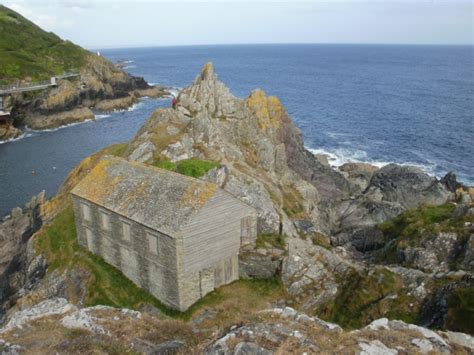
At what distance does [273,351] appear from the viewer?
13.4m

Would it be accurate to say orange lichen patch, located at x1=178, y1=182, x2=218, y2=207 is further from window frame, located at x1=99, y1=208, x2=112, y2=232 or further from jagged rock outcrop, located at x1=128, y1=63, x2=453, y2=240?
jagged rock outcrop, located at x1=128, y1=63, x2=453, y2=240

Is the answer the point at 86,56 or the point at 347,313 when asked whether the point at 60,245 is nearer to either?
the point at 347,313

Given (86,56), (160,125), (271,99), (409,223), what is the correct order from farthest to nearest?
1. (86,56)
2. (271,99)
3. (160,125)
4. (409,223)

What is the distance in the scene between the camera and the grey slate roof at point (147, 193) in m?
25.2

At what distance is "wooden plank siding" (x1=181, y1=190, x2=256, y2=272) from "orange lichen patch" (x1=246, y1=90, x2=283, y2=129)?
1011 inches

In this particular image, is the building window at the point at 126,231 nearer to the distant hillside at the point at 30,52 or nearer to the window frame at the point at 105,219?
the window frame at the point at 105,219

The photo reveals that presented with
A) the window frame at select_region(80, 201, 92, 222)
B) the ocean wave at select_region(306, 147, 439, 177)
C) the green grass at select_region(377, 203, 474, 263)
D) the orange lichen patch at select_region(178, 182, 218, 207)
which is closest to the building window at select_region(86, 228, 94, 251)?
the window frame at select_region(80, 201, 92, 222)

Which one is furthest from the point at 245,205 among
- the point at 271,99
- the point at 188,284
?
the point at 271,99

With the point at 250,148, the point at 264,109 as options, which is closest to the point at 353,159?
the point at 264,109

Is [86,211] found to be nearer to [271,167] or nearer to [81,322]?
[81,322]

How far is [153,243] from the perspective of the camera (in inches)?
1019

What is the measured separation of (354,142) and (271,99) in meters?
32.1

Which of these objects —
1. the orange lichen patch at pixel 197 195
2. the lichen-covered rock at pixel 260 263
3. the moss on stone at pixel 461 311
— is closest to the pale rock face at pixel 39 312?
the orange lichen patch at pixel 197 195

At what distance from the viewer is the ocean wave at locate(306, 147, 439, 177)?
2645 inches
